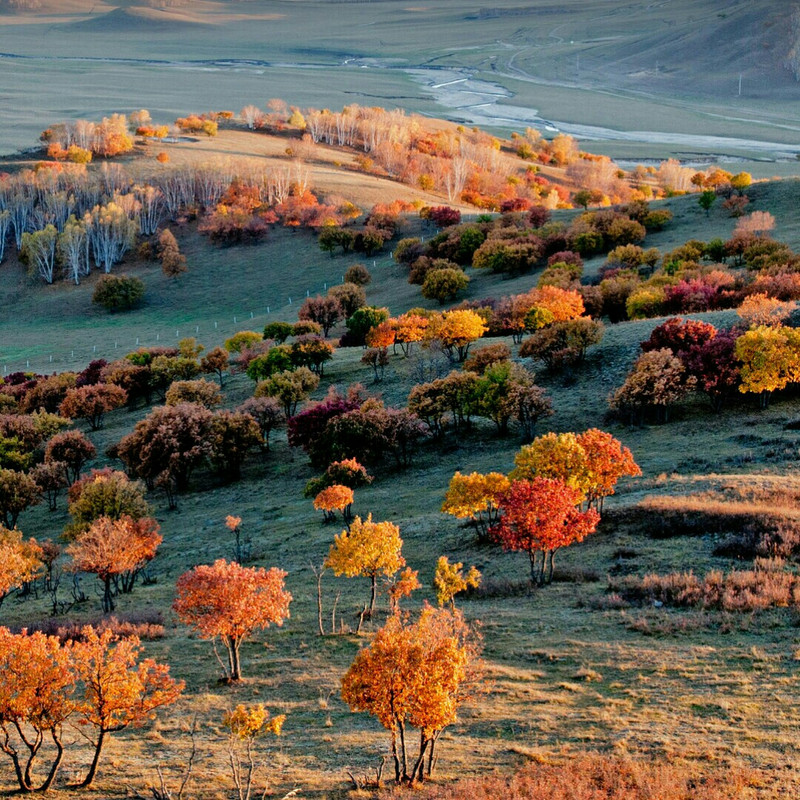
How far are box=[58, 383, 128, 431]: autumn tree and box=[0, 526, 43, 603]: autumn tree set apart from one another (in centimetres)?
3138

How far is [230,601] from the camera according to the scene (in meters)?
25.1

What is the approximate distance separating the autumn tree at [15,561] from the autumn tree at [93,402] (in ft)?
103

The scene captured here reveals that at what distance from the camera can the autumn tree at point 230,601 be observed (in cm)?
2512

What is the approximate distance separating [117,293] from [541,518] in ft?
337

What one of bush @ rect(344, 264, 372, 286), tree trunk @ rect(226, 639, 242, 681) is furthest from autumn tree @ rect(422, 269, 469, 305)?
tree trunk @ rect(226, 639, 242, 681)

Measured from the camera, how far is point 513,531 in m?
32.4

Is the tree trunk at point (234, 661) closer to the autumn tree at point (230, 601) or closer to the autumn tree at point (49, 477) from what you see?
the autumn tree at point (230, 601)

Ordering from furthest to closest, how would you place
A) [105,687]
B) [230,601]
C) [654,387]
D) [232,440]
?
[232,440]
[654,387]
[230,601]
[105,687]

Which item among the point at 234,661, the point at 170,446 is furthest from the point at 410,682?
the point at 170,446

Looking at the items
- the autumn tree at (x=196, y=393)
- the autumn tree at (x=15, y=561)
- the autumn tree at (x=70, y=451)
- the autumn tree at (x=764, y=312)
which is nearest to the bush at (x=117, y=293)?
the autumn tree at (x=196, y=393)

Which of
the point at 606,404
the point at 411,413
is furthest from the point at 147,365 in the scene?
the point at 606,404

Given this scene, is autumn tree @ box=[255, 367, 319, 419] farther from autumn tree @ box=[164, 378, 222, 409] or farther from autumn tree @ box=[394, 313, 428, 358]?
autumn tree @ box=[394, 313, 428, 358]

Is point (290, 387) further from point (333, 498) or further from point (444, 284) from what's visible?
point (444, 284)

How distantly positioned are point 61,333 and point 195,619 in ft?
327
